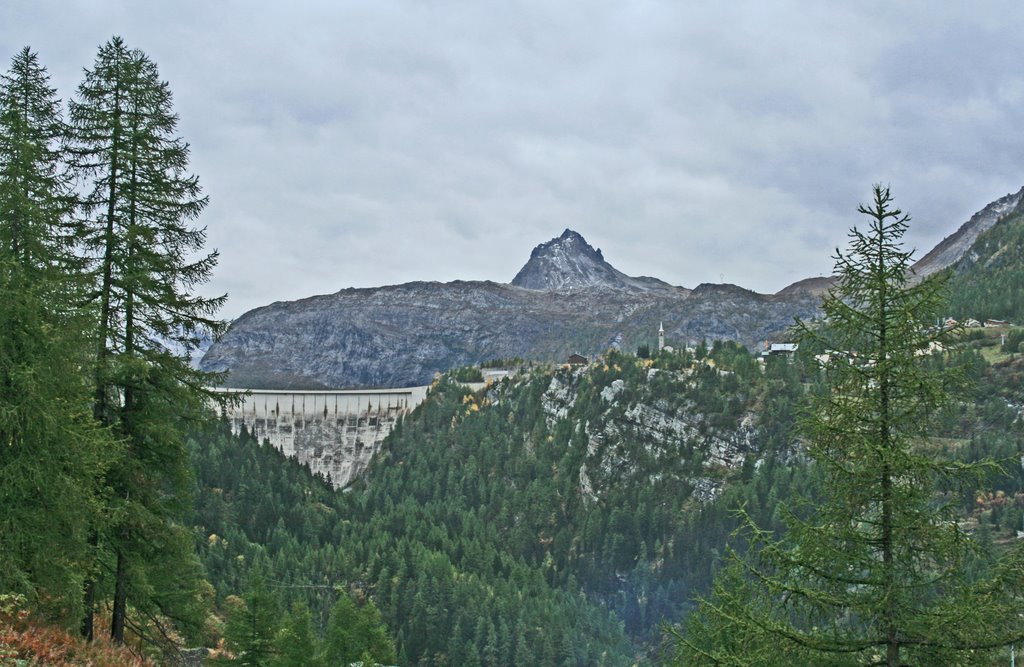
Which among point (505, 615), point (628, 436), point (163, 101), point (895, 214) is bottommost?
point (505, 615)

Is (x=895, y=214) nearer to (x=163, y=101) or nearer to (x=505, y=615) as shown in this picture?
(x=163, y=101)

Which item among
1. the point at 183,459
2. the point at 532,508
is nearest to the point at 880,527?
the point at 183,459

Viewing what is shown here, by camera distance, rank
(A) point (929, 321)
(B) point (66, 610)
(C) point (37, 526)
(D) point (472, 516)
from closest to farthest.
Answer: (A) point (929, 321), (C) point (37, 526), (B) point (66, 610), (D) point (472, 516)

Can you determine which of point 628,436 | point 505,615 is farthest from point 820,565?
A: point 628,436

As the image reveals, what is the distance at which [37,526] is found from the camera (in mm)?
16938

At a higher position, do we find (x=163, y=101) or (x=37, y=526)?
(x=163, y=101)

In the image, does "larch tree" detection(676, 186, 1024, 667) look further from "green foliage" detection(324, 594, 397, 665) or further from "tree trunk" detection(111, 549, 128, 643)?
"green foliage" detection(324, 594, 397, 665)

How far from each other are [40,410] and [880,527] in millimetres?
15087

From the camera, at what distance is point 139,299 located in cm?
2352

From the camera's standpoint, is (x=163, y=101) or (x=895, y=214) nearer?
(x=895, y=214)

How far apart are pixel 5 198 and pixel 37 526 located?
6803mm

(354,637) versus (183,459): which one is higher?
(183,459)

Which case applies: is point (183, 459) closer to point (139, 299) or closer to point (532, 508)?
point (139, 299)

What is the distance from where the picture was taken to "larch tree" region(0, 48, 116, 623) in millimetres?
16156
